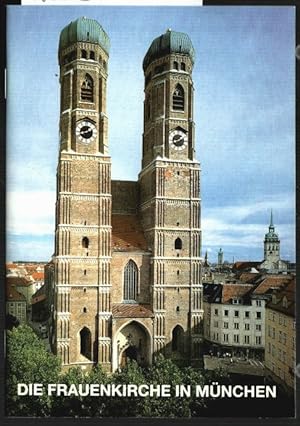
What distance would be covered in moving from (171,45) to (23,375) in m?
4.92

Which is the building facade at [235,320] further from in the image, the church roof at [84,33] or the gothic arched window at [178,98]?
the church roof at [84,33]

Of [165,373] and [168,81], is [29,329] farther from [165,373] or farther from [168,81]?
[168,81]

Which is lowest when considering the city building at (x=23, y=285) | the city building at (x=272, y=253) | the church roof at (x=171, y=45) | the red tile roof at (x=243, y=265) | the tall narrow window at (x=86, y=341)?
the tall narrow window at (x=86, y=341)

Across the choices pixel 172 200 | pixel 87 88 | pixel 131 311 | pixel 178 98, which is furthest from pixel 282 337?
pixel 87 88

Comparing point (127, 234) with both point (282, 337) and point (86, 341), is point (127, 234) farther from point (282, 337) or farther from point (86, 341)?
point (282, 337)

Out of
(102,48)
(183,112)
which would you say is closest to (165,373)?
(183,112)

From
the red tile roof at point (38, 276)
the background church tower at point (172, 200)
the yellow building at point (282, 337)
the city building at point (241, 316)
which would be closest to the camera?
the yellow building at point (282, 337)

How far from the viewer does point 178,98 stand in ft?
29.4

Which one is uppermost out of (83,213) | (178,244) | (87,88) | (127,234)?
(87,88)

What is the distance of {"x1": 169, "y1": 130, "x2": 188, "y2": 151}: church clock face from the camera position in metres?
8.81

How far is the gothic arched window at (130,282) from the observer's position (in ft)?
28.5

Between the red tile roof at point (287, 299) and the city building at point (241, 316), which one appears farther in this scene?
the city building at point (241, 316)

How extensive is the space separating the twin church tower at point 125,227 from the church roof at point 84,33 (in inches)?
2.1

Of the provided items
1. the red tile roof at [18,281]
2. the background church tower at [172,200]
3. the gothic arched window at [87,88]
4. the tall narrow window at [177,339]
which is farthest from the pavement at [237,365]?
the gothic arched window at [87,88]
